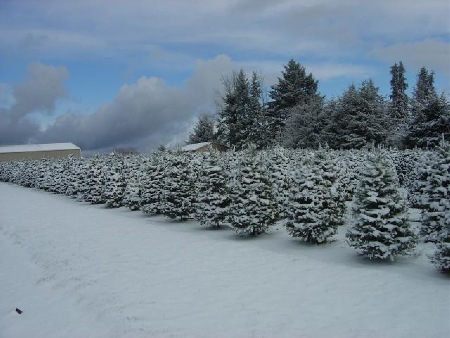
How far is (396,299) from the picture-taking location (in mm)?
7586

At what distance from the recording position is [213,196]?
1544 centimetres

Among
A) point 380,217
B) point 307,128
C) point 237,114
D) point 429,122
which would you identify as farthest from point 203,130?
point 380,217

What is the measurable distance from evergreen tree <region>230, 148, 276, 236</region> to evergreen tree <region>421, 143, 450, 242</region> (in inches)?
199

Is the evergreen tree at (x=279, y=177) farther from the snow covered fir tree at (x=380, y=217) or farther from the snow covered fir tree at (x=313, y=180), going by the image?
the snow covered fir tree at (x=380, y=217)

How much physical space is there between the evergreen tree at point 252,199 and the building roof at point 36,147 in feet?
303

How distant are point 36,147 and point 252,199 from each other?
95946 millimetres

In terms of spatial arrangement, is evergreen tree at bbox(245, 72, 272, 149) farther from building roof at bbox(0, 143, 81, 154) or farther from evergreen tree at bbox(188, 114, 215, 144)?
building roof at bbox(0, 143, 81, 154)

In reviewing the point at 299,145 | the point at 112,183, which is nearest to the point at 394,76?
the point at 299,145

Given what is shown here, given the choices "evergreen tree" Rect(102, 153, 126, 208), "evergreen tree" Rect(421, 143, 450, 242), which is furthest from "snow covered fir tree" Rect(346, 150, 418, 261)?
"evergreen tree" Rect(102, 153, 126, 208)

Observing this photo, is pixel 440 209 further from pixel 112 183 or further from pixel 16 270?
pixel 112 183

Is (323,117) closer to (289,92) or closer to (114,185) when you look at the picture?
(289,92)

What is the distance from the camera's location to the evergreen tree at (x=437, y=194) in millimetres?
9234

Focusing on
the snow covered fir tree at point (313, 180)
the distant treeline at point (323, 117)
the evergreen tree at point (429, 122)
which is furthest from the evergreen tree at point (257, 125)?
the evergreen tree at point (429, 122)

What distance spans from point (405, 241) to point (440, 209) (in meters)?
1.07
